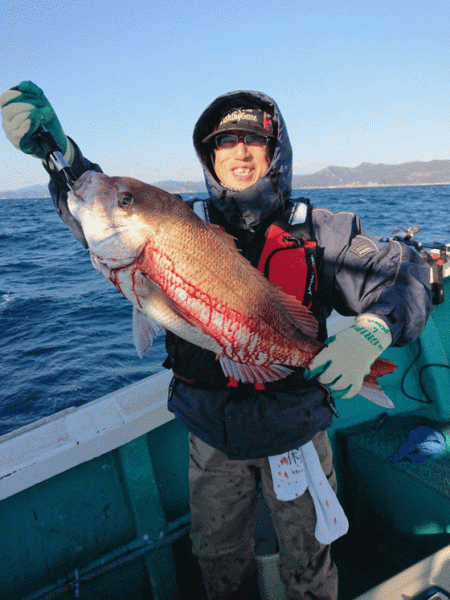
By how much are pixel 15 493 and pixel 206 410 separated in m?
1.42

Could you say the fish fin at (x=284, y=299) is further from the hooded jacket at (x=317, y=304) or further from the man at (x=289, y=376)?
the hooded jacket at (x=317, y=304)

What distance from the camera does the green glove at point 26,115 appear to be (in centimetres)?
214

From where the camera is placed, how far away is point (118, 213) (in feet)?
6.07

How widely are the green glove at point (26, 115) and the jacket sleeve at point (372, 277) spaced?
1.70 metres

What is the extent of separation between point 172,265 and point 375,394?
1.23 meters

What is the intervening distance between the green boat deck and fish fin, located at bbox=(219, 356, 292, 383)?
1.14m

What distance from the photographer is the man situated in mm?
2033

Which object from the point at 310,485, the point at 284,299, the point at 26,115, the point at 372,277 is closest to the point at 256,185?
the point at 284,299

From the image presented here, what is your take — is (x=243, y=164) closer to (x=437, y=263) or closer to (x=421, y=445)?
(x=437, y=263)

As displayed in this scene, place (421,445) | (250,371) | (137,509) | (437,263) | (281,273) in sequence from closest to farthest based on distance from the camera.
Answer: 1. (250,371)
2. (281,273)
3. (137,509)
4. (421,445)
5. (437,263)

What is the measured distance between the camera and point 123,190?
73.5 inches

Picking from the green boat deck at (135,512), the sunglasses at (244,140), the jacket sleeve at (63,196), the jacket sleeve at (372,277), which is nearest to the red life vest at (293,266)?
the jacket sleeve at (372,277)

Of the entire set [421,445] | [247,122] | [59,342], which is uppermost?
[247,122]

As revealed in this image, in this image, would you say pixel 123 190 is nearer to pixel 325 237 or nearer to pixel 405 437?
pixel 325 237
